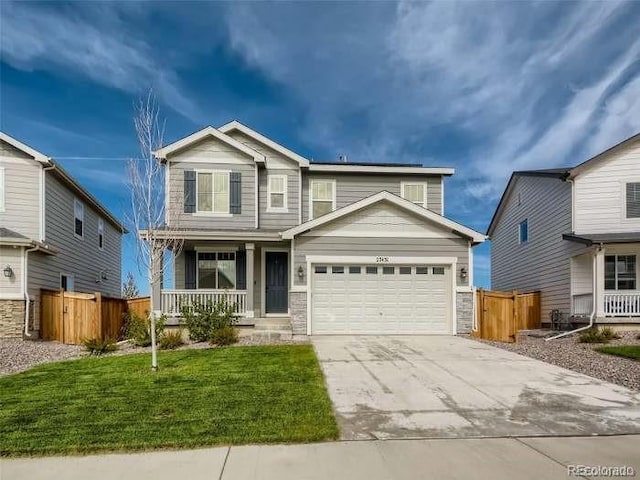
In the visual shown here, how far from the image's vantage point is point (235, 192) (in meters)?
15.6

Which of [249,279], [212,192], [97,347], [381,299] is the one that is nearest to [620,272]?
[381,299]

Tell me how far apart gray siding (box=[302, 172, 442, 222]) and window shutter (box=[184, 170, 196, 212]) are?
4.04 metres

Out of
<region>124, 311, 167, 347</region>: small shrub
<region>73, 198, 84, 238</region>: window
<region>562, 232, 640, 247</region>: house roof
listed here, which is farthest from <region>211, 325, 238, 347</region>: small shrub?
<region>562, 232, 640, 247</region>: house roof

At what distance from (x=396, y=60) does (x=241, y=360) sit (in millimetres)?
11712

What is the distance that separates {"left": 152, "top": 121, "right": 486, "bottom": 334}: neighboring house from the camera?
45.8ft

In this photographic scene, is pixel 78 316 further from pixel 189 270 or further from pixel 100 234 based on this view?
pixel 100 234

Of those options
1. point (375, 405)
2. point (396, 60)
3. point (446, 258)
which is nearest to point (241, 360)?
point (375, 405)

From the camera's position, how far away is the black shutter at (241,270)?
1569 centimetres

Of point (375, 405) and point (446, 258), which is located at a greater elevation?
point (446, 258)

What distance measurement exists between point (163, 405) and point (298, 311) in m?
7.76

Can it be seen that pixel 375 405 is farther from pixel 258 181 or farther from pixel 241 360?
pixel 258 181

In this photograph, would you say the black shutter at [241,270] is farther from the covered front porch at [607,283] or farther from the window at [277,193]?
the covered front porch at [607,283]

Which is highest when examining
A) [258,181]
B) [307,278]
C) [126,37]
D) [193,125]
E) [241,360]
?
[126,37]

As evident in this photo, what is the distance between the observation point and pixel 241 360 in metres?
9.39
